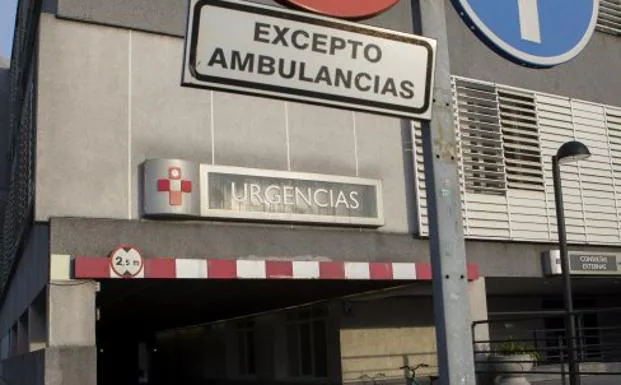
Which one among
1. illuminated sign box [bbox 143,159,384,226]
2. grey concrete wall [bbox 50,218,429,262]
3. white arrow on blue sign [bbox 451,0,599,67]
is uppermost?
illuminated sign box [bbox 143,159,384,226]

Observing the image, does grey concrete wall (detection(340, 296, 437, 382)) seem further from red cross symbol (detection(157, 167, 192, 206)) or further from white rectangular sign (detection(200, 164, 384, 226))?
red cross symbol (detection(157, 167, 192, 206))

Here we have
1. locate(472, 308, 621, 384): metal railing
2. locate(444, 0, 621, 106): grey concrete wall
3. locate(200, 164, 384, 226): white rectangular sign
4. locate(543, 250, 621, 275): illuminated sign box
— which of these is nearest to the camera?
locate(472, 308, 621, 384): metal railing

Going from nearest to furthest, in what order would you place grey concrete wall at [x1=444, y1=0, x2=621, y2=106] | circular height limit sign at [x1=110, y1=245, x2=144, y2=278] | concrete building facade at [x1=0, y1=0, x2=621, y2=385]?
circular height limit sign at [x1=110, y1=245, x2=144, y2=278] → concrete building facade at [x1=0, y1=0, x2=621, y2=385] → grey concrete wall at [x1=444, y1=0, x2=621, y2=106]

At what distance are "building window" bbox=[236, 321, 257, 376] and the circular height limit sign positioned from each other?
36.6ft

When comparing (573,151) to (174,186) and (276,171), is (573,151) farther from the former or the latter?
(174,186)

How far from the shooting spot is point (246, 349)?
22.5 metres

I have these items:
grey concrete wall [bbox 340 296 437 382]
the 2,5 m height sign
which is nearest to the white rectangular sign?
grey concrete wall [bbox 340 296 437 382]

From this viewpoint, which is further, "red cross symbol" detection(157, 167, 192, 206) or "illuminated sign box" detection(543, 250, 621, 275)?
"illuminated sign box" detection(543, 250, 621, 275)

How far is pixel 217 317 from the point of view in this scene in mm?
23250

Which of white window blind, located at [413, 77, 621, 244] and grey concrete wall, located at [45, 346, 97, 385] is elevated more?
white window blind, located at [413, 77, 621, 244]

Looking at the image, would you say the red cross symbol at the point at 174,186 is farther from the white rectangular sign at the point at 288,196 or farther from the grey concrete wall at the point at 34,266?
the grey concrete wall at the point at 34,266

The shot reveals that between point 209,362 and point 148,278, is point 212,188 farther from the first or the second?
point 209,362

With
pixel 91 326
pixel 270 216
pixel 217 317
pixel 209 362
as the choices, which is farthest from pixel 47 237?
pixel 209 362

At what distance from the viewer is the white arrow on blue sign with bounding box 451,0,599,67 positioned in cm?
311
